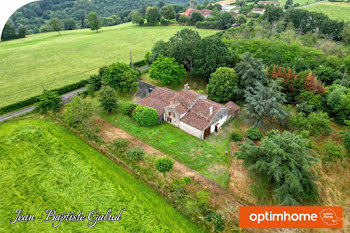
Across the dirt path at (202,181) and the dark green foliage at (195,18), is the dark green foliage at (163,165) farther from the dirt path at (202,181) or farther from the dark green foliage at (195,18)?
the dark green foliage at (195,18)

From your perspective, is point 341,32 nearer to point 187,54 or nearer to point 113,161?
point 187,54

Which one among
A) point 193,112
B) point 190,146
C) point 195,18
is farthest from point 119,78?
point 195,18

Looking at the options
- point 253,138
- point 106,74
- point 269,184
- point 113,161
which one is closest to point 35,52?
point 106,74

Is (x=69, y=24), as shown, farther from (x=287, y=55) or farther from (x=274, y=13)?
(x=287, y=55)

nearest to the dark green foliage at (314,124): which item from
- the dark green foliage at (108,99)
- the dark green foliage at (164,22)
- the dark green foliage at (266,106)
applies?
the dark green foliage at (266,106)

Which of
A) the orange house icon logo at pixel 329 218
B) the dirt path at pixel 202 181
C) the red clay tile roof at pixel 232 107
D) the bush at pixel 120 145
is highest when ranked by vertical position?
the red clay tile roof at pixel 232 107

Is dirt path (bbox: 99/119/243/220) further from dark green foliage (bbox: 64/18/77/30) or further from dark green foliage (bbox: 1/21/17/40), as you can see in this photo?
dark green foliage (bbox: 64/18/77/30)
